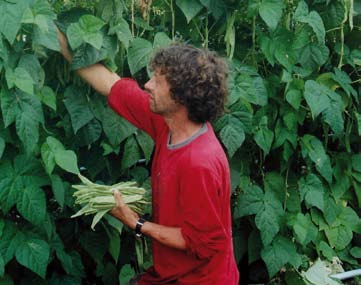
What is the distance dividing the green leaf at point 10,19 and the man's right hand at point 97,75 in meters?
0.27

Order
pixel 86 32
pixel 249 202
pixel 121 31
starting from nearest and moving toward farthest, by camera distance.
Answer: pixel 86 32 → pixel 121 31 → pixel 249 202

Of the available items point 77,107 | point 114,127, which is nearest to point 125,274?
point 114,127

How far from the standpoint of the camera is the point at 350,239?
3.07 metres

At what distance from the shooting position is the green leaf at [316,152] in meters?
2.83

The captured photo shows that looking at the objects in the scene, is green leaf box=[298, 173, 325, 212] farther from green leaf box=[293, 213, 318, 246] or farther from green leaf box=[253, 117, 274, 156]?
green leaf box=[253, 117, 274, 156]

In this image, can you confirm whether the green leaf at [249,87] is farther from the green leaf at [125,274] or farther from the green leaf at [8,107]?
the green leaf at [8,107]

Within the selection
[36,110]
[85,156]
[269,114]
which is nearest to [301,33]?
[269,114]

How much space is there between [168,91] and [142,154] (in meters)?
0.59

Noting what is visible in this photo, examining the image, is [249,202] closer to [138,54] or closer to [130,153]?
[130,153]

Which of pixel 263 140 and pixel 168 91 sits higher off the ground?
pixel 168 91

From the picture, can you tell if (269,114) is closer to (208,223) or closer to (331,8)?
(331,8)

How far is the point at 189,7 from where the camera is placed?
2.40 m

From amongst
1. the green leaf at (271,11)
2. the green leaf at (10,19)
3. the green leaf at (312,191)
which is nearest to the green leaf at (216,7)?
the green leaf at (271,11)

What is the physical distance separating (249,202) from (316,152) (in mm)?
354
